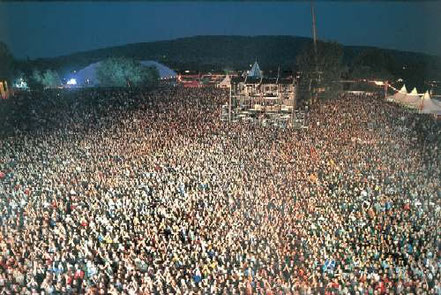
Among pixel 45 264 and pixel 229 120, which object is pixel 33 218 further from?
pixel 229 120

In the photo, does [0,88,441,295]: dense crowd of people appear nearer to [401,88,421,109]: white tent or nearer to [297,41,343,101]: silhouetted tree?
[401,88,421,109]: white tent

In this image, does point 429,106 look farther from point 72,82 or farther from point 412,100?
point 72,82

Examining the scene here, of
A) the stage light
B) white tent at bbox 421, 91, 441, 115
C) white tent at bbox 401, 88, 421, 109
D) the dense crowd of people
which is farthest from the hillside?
the dense crowd of people

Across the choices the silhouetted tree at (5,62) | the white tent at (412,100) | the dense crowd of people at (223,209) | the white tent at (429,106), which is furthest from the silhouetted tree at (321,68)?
the silhouetted tree at (5,62)

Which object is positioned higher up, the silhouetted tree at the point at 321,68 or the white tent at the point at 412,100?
the silhouetted tree at the point at 321,68

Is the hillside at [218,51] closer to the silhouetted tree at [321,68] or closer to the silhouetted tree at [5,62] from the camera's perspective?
the silhouetted tree at [5,62]

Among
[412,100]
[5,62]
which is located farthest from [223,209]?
[5,62]

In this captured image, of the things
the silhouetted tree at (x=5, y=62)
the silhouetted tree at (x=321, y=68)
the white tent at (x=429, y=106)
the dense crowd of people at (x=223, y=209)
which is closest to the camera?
the dense crowd of people at (x=223, y=209)

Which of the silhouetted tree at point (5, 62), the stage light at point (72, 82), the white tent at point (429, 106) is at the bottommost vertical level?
the white tent at point (429, 106)
